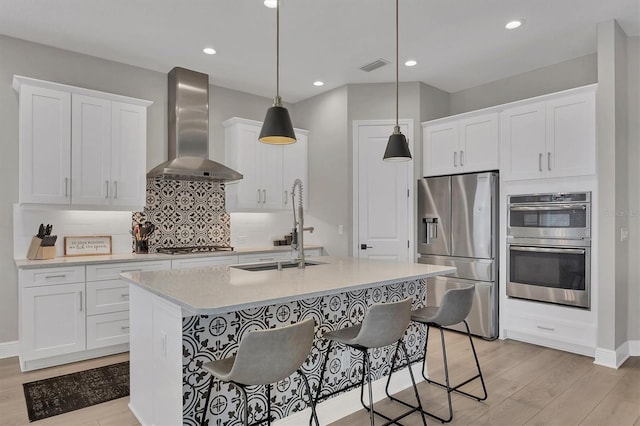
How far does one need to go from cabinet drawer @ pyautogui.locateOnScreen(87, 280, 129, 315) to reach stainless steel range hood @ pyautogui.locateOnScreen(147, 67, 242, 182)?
1.25 m

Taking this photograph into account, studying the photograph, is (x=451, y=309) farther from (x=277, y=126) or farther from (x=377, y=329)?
(x=277, y=126)

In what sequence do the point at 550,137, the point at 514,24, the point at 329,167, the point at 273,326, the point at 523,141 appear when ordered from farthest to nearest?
the point at 329,167, the point at 523,141, the point at 550,137, the point at 514,24, the point at 273,326

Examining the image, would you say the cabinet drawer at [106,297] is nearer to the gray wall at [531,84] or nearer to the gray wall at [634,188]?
the gray wall at [531,84]

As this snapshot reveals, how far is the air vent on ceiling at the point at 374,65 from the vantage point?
4324 mm

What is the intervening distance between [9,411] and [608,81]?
208 inches

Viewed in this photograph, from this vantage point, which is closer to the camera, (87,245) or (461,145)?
(87,245)

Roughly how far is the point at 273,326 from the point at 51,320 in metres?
2.34

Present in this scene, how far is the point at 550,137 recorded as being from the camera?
381 centimetres

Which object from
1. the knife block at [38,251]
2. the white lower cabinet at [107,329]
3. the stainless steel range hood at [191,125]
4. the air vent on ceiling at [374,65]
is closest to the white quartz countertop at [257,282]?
the white lower cabinet at [107,329]

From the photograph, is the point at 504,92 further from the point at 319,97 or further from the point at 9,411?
the point at 9,411

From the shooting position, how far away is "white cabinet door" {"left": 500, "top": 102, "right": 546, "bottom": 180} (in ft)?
12.7

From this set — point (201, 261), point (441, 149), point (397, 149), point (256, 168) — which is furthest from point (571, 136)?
point (201, 261)

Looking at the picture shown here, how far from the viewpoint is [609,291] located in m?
3.43

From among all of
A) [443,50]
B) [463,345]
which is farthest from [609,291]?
[443,50]
